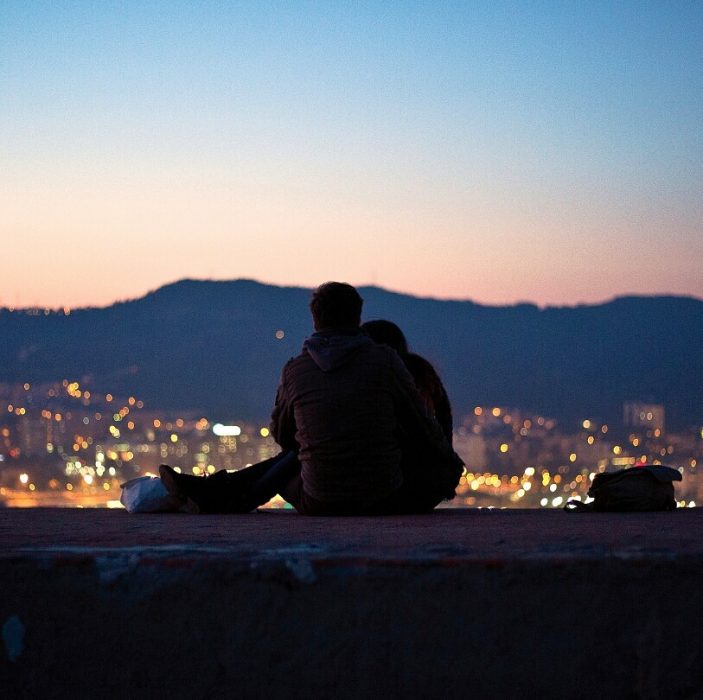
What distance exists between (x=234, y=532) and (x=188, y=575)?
3.15 ft

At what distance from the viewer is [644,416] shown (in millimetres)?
86750

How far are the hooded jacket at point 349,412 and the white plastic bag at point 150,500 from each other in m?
0.73

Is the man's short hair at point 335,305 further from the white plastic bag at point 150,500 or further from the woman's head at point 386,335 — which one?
the white plastic bag at point 150,500

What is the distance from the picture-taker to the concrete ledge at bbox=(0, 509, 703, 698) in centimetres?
222

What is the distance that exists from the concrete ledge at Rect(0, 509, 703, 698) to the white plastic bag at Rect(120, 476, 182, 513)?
3.01 meters

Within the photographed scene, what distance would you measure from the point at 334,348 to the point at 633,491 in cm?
146

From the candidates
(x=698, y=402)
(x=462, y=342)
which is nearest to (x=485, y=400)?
(x=462, y=342)

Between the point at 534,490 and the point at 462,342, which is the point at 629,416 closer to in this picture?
the point at 462,342

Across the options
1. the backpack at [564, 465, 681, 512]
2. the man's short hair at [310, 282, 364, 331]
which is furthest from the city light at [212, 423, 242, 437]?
the man's short hair at [310, 282, 364, 331]

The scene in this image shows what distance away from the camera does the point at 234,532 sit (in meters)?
3.20

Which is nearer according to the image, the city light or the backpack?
the backpack

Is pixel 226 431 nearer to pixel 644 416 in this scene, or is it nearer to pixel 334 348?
pixel 644 416

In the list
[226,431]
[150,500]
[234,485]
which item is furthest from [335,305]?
[226,431]

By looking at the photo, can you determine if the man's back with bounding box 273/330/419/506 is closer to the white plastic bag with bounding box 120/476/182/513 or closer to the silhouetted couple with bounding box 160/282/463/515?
the silhouetted couple with bounding box 160/282/463/515
